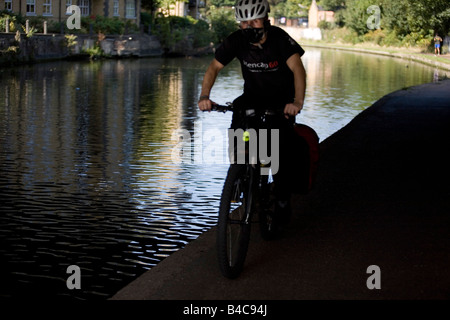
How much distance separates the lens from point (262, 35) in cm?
682

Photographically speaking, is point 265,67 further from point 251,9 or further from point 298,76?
point 251,9

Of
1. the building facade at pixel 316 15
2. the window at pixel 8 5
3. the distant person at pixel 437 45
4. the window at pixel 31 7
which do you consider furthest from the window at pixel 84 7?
the building facade at pixel 316 15

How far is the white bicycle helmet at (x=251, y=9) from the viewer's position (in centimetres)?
664

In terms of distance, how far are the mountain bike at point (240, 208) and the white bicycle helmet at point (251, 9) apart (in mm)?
698

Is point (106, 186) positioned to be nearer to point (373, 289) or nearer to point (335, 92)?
point (373, 289)

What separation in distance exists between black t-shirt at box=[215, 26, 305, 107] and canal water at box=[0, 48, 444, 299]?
1.72 metres

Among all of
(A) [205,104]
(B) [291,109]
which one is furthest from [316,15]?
(A) [205,104]

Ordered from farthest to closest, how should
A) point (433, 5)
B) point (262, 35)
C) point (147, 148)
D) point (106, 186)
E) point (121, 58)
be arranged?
point (433, 5)
point (121, 58)
point (147, 148)
point (106, 186)
point (262, 35)

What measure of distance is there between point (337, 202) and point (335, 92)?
19633 millimetres

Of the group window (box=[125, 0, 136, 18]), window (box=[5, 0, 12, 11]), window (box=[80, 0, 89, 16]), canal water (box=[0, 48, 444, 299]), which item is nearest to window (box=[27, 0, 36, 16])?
window (box=[5, 0, 12, 11])

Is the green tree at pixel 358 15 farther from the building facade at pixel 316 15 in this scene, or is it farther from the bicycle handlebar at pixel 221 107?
the bicycle handlebar at pixel 221 107

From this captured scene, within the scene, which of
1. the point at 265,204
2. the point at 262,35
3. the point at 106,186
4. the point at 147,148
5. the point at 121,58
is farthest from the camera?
the point at 121,58

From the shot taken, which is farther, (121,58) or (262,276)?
(121,58)
